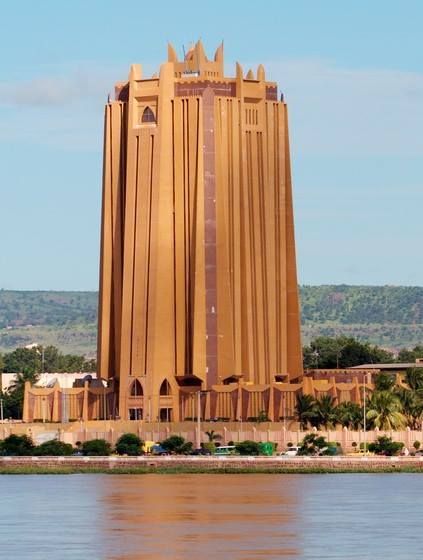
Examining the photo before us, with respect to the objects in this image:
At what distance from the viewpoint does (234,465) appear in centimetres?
17762

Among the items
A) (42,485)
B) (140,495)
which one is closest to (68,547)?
(140,495)

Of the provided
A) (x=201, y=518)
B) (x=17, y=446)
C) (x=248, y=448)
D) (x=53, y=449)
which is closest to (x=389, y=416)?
(x=248, y=448)

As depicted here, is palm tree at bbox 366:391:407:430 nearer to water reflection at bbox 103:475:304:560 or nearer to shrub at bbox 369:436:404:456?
shrub at bbox 369:436:404:456

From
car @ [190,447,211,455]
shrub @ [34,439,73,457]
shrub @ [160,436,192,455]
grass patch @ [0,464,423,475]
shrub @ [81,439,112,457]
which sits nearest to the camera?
grass patch @ [0,464,423,475]

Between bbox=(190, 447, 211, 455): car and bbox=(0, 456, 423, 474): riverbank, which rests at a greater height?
bbox=(190, 447, 211, 455): car

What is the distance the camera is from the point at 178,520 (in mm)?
118688

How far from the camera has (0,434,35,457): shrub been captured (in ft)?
634

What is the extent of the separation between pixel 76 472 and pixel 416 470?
2898cm

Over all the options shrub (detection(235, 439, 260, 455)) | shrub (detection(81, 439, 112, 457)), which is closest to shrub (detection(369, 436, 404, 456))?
shrub (detection(235, 439, 260, 455))

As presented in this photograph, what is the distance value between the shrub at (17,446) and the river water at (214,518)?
82.5ft

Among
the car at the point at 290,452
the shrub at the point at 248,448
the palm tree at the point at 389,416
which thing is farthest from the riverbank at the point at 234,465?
the palm tree at the point at 389,416

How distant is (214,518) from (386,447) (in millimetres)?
67355

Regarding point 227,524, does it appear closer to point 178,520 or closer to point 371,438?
point 178,520

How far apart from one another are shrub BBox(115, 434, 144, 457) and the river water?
25.8 m
